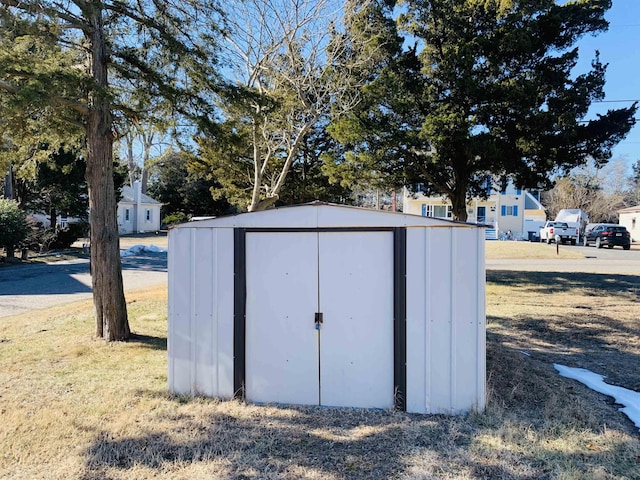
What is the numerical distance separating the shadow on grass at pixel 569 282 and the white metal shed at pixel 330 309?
9.27 m

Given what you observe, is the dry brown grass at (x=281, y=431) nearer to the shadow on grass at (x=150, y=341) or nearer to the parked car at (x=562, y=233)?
the shadow on grass at (x=150, y=341)

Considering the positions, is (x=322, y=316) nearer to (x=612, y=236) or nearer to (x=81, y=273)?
(x=81, y=273)

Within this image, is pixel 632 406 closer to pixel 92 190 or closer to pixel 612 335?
pixel 612 335

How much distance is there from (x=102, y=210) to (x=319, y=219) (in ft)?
13.1

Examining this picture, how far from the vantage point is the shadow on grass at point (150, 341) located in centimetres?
658

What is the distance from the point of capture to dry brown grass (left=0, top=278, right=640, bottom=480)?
3.04 meters

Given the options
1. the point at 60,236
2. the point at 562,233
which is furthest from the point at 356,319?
the point at 562,233

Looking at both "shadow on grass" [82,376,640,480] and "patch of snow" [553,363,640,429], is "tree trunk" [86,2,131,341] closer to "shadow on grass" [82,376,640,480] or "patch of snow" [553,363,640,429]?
"shadow on grass" [82,376,640,480]

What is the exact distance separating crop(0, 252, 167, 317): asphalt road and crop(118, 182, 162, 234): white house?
61.4 feet

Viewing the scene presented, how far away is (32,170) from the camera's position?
27.6 feet

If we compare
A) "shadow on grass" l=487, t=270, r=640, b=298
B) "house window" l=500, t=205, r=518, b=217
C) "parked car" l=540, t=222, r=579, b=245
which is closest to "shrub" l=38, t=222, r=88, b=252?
"shadow on grass" l=487, t=270, r=640, b=298

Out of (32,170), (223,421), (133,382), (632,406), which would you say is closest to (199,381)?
(223,421)

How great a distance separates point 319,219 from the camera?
4.26m

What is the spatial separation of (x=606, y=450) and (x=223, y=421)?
9.88 feet
